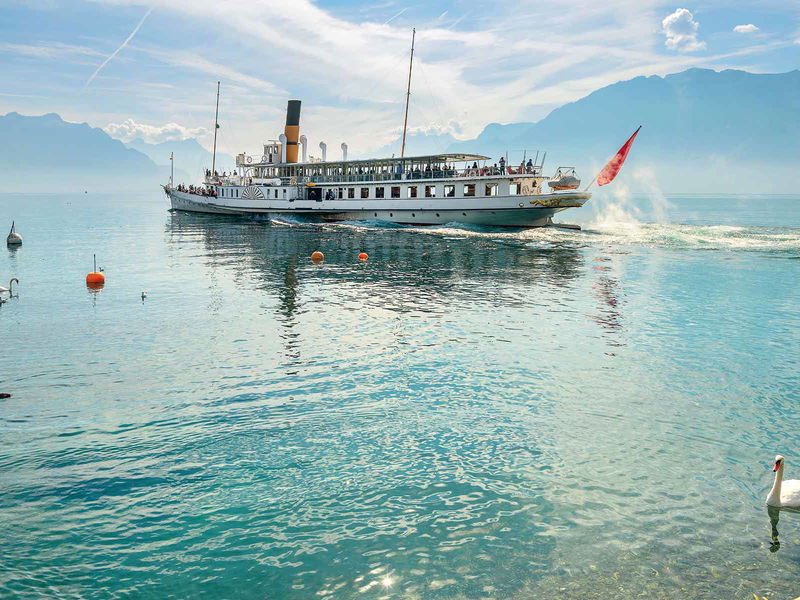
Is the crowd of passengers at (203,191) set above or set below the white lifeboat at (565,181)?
below

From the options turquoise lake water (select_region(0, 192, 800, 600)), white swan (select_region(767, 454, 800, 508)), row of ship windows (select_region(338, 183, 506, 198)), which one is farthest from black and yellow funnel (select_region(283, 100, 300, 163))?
white swan (select_region(767, 454, 800, 508))

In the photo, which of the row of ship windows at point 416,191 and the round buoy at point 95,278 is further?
the row of ship windows at point 416,191

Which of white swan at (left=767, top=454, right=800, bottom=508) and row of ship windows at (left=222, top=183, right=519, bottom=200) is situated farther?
row of ship windows at (left=222, top=183, right=519, bottom=200)

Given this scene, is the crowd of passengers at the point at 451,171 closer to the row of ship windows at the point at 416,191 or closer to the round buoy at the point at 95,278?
the row of ship windows at the point at 416,191

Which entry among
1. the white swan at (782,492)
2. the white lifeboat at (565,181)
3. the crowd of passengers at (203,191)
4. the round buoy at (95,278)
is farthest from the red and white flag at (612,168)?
the crowd of passengers at (203,191)

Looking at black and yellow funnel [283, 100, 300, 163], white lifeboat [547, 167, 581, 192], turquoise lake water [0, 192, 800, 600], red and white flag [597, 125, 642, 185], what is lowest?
turquoise lake water [0, 192, 800, 600]

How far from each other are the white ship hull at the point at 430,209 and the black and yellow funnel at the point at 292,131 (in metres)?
9.84

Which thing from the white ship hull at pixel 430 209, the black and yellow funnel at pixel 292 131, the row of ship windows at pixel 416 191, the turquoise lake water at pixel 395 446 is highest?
the black and yellow funnel at pixel 292 131

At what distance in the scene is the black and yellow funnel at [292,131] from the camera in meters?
90.4

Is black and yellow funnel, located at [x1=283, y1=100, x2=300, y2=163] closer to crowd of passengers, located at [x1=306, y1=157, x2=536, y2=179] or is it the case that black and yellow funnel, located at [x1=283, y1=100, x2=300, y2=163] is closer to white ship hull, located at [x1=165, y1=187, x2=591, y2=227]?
white ship hull, located at [x1=165, y1=187, x2=591, y2=227]

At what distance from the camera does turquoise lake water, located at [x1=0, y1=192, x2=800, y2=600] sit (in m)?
8.81

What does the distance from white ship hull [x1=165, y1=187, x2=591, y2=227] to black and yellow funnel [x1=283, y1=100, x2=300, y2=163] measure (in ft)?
32.3

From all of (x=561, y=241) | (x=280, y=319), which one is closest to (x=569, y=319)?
(x=280, y=319)

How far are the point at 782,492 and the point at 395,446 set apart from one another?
Result: 7516 mm
